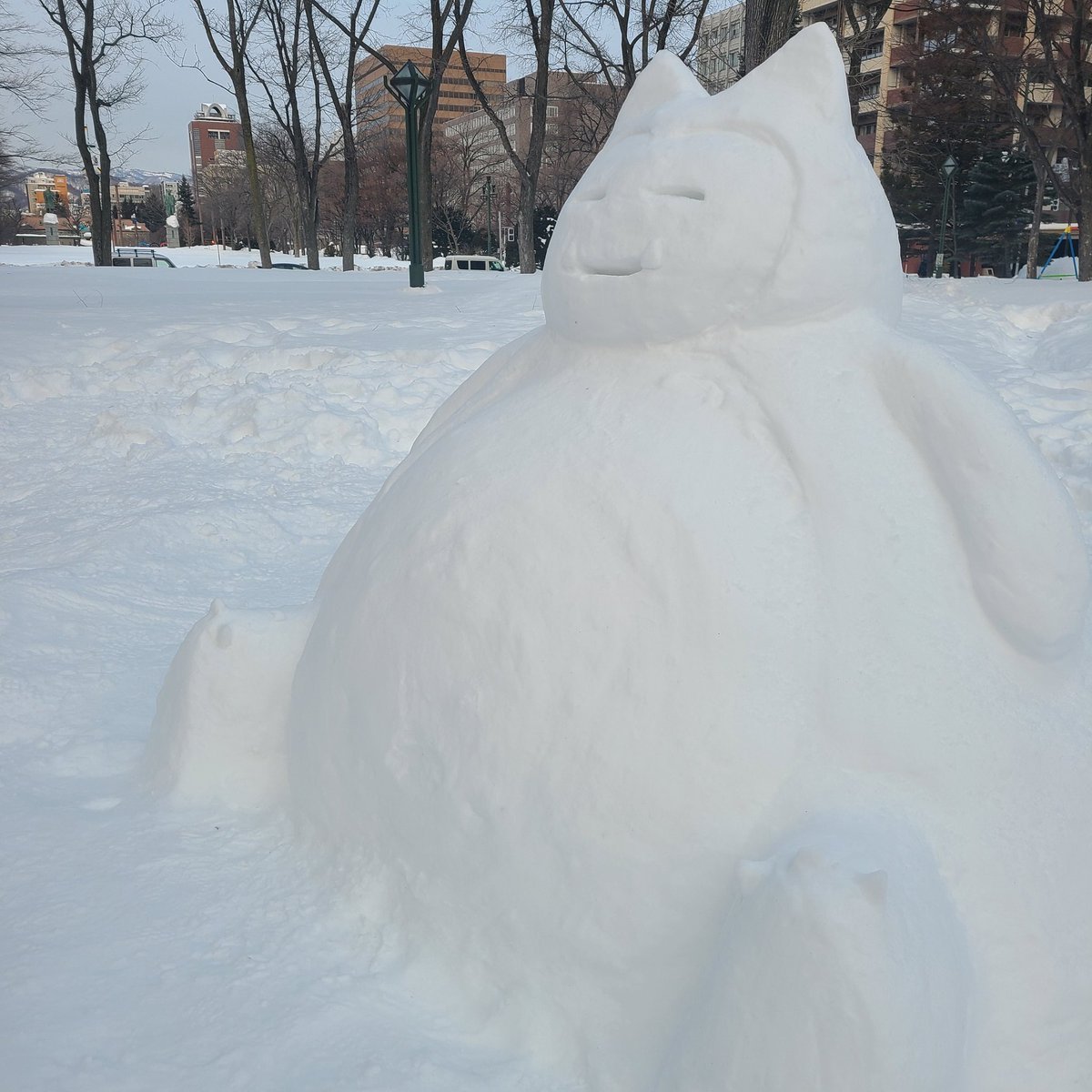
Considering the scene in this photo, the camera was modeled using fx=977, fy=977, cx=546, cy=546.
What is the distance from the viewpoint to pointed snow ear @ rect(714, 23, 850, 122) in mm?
1958

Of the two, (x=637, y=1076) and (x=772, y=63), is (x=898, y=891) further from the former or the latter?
(x=772, y=63)

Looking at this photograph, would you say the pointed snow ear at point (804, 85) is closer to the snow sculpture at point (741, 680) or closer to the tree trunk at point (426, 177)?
the snow sculpture at point (741, 680)

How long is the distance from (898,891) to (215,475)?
15.8 ft

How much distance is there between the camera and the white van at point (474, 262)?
2742 centimetres

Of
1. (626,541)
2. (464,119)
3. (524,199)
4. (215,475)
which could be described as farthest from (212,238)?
(626,541)

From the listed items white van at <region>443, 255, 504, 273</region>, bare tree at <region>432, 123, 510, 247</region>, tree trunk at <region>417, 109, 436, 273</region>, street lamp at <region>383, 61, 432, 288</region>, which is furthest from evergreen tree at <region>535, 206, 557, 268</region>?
street lamp at <region>383, 61, 432, 288</region>

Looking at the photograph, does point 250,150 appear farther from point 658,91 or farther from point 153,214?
point 153,214

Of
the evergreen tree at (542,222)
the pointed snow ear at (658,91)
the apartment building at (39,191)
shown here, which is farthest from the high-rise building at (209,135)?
the pointed snow ear at (658,91)

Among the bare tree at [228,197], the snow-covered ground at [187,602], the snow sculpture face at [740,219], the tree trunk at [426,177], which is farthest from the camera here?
the bare tree at [228,197]

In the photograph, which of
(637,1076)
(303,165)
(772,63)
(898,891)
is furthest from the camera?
(303,165)

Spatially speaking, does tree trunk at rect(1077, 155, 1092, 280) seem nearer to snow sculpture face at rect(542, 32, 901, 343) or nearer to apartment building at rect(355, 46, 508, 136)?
apartment building at rect(355, 46, 508, 136)

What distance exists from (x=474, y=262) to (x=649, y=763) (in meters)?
30.5

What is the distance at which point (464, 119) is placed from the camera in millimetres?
49781

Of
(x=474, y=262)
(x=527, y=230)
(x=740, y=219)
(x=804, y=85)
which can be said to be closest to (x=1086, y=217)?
(x=527, y=230)
